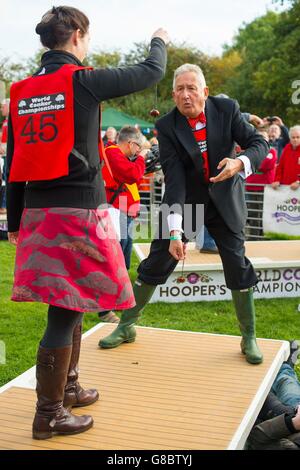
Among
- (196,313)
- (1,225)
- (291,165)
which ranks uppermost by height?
(291,165)

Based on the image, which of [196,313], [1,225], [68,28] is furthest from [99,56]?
[68,28]

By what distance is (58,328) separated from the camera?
9.67 feet

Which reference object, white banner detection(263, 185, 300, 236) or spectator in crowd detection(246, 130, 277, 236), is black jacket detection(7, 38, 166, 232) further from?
spectator in crowd detection(246, 130, 277, 236)

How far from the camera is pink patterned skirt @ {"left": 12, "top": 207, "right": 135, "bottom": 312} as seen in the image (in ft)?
9.37

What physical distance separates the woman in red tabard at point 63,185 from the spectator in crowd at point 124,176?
10.1ft

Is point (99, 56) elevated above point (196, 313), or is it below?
above

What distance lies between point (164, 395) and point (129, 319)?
3.17ft

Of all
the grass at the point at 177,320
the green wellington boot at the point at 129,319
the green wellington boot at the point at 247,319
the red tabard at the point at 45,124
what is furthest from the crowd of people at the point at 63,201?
the grass at the point at 177,320

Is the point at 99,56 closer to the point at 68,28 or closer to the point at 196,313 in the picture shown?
the point at 196,313

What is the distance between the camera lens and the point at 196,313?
Result: 660 centimetres

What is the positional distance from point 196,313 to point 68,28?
4.27 meters

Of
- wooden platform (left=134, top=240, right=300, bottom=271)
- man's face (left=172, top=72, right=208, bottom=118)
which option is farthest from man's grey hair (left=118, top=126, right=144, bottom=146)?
man's face (left=172, top=72, right=208, bottom=118)

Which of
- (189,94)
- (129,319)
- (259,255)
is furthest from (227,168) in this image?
(259,255)
